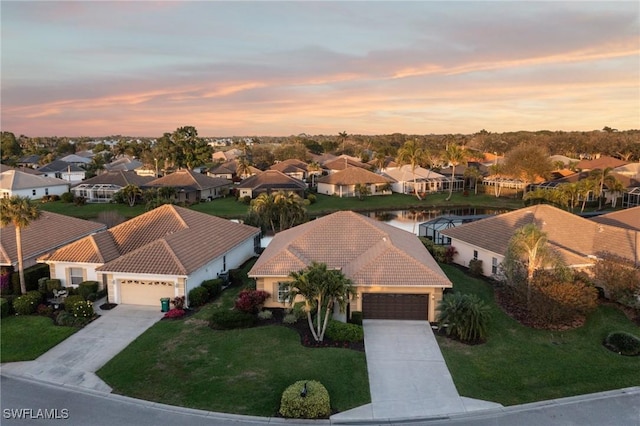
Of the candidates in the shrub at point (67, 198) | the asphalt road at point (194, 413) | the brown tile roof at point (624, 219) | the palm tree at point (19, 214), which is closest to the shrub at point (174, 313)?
the asphalt road at point (194, 413)

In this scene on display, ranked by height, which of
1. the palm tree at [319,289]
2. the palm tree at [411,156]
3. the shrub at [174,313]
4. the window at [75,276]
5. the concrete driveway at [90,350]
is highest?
the palm tree at [411,156]

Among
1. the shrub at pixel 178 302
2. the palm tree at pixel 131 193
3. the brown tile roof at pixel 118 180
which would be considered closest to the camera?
the shrub at pixel 178 302

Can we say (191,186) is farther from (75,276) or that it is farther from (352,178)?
(75,276)

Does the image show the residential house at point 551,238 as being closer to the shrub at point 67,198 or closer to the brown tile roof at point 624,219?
the brown tile roof at point 624,219

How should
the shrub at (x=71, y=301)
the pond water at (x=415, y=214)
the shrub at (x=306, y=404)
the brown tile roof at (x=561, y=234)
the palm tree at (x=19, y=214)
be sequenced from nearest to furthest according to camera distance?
the shrub at (x=306, y=404), the shrub at (x=71, y=301), the palm tree at (x=19, y=214), the brown tile roof at (x=561, y=234), the pond water at (x=415, y=214)

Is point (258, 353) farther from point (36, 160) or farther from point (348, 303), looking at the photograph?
point (36, 160)

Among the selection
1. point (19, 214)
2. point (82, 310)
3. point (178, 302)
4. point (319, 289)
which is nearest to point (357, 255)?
point (319, 289)
